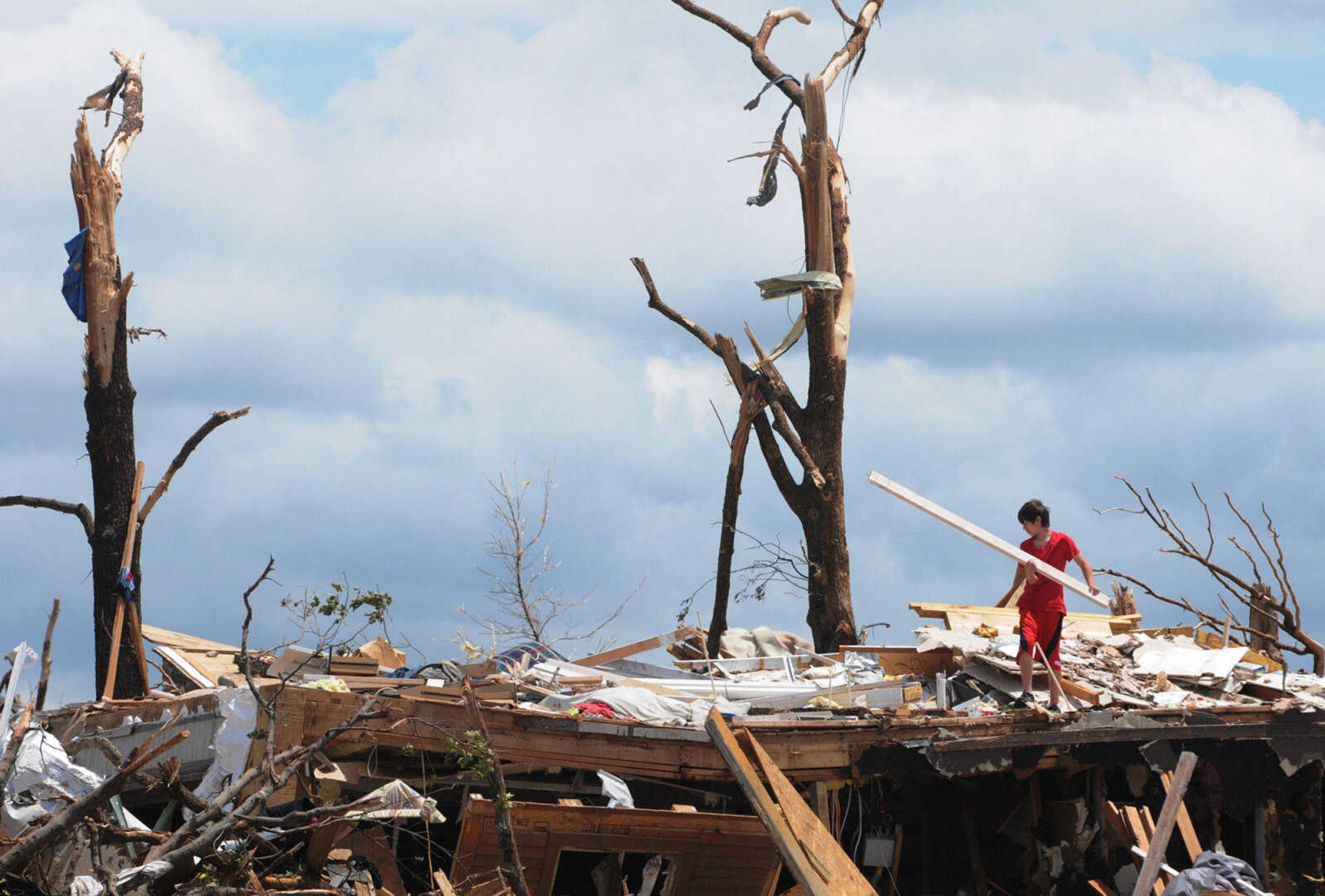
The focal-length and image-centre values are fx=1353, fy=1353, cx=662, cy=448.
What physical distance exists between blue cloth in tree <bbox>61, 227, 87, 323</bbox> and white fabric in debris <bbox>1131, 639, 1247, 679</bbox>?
12.5 m

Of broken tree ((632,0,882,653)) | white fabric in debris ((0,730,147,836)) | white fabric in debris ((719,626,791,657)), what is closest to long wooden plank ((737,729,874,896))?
white fabric in debris ((0,730,147,836))

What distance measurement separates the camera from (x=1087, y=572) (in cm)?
1042

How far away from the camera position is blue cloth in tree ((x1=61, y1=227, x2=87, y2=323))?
53.4ft

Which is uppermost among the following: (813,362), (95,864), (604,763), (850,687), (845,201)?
(845,201)

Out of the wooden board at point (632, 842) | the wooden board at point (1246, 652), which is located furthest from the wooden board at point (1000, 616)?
the wooden board at point (632, 842)

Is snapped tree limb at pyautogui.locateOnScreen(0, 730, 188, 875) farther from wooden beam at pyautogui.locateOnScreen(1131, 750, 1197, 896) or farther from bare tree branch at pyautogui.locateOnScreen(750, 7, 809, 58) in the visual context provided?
bare tree branch at pyautogui.locateOnScreen(750, 7, 809, 58)

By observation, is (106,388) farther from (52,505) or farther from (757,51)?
(757,51)

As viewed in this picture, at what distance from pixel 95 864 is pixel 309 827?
1.25 m

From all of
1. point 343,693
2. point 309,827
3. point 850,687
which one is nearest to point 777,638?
point 850,687

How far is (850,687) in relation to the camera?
460 inches

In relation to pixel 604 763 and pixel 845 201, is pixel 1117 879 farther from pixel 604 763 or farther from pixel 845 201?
pixel 845 201

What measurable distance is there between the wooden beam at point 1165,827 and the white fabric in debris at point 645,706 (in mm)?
3234

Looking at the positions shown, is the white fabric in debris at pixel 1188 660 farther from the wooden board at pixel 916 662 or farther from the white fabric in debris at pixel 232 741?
the white fabric in debris at pixel 232 741

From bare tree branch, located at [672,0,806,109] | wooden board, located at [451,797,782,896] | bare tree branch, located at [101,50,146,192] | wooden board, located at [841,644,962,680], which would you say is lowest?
wooden board, located at [451,797,782,896]
